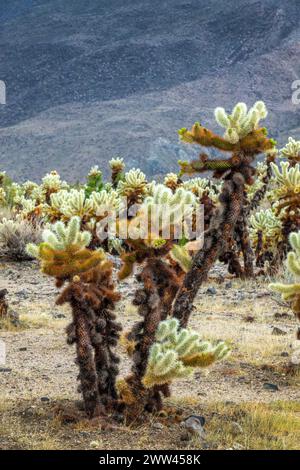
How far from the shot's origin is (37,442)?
4.15 metres

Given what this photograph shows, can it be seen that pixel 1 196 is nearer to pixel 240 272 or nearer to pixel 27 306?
pixel 240 272

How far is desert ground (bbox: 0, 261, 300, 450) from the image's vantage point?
169 inches

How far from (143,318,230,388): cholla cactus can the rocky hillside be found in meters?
29.3

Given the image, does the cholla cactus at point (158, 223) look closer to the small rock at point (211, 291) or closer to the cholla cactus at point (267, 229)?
the small rock at point (211, 291)

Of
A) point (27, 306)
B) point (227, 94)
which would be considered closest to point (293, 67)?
point (227, 94)

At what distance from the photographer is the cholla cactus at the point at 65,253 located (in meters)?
4.27

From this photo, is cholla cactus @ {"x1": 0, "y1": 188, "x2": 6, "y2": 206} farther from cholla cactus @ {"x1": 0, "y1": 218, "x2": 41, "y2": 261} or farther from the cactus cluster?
the cactus cluster

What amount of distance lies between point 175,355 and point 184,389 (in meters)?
1.54

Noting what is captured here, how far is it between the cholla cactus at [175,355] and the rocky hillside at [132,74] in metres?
29.3

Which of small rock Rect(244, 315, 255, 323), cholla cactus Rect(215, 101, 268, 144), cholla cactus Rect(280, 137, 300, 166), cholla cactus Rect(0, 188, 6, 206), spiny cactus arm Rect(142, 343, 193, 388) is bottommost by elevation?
small rock Rect(244, 315, 255, 323)

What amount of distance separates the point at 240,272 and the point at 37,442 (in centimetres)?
761

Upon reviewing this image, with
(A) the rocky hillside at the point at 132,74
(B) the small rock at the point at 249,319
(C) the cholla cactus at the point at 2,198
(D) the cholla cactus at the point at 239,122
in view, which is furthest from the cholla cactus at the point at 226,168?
(A) the rocky hillside at the point at 132,74

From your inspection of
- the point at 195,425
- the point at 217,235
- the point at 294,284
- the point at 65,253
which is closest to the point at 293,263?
the point at 294,284

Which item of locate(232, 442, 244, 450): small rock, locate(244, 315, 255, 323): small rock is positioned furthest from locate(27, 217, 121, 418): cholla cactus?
locate(244, 315, 255, 323): small rock
